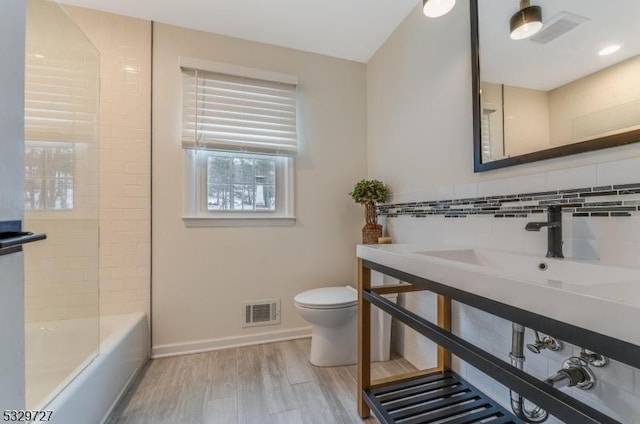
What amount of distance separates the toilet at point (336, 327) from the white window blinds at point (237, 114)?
3.83 feet

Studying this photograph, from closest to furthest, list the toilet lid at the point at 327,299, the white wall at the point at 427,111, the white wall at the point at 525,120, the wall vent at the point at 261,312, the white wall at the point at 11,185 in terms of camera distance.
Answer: the white wall at the point at 11,185
the white wall at the point at 525,120
the white wall at the point at 427,111
the toilet lid at the point at 327,299
the wall vent at the point at 261,312

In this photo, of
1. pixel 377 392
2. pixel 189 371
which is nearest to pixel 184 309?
pixel 189 371

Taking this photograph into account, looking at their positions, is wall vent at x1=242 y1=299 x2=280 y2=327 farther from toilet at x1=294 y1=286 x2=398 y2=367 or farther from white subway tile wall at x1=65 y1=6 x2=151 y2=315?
white subway tile wall at x1=65 y1=6 x2=151 y2=315

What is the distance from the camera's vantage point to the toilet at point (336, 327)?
67.2 inches

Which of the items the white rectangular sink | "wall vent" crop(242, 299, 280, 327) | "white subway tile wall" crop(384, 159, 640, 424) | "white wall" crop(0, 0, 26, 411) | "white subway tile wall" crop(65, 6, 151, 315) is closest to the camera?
the white rectangular sink

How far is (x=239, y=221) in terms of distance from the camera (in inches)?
82.6

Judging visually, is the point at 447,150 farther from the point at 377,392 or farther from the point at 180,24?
the point at 180,24

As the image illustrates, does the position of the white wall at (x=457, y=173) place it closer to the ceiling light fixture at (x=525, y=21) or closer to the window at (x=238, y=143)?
the ceiling light fixture at (x=525, y=21)

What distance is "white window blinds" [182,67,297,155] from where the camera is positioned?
6.48ft

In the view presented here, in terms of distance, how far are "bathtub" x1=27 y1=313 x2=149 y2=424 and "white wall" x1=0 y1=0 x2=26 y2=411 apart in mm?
436

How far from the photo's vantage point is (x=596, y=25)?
2.97 ft

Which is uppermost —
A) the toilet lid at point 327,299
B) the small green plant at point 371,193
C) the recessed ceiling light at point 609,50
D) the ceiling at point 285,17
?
the ceiling at point 285,17

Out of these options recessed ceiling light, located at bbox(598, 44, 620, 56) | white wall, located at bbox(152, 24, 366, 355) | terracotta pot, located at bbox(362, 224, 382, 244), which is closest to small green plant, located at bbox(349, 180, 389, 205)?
terracotta pot, located at bbox(362, 224, 382, 244)

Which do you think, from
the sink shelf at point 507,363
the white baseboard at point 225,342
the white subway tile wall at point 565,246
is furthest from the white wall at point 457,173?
the white baseboard at point 225,342
